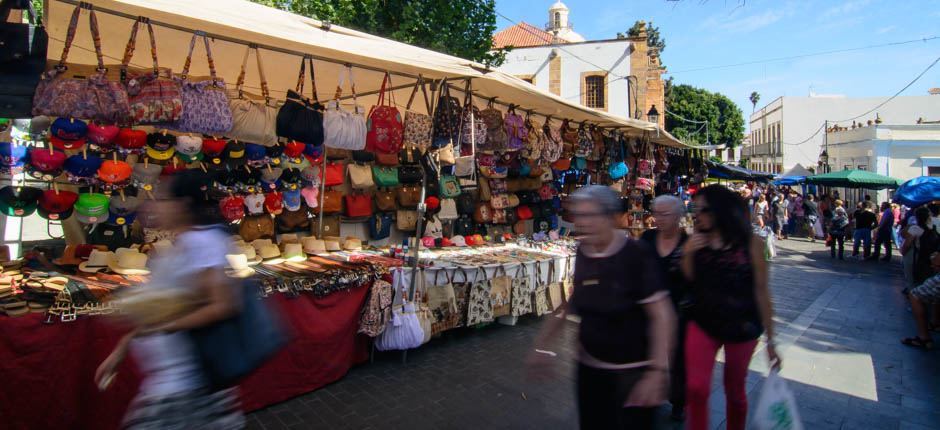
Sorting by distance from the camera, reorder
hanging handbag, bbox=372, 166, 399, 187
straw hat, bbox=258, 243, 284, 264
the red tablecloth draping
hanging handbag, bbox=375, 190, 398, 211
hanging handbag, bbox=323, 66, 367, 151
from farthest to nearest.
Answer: hanging handbag, bbox=375, 190, 398, 211 < hanging handbag, bbox=372, 166, 399, 187 < straw hat, bbox=258, 243, 284, 264 < hanging handbag, bbox=323, 66, 367, 151 < the red tablecloth draping

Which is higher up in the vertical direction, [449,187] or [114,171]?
[114,171]

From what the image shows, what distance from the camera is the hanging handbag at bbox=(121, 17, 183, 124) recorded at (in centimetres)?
339

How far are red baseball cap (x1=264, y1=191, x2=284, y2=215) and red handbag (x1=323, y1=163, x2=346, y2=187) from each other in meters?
0.57

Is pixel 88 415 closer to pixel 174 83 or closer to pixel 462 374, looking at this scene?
pixel 174 83

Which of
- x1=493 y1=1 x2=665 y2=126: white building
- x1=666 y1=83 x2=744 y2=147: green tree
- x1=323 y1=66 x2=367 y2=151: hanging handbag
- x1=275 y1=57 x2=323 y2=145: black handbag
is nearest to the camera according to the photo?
x1=275 y1=57 x2=323 y2=145: black handbag

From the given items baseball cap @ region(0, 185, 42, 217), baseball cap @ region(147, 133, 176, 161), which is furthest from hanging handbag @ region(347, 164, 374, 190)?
baseball cap @ region(0, 185, 42, 217)

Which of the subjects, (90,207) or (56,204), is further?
(90,207)

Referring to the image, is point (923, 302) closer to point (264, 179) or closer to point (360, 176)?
point (360, 176)

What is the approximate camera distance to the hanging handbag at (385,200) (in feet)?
21.3

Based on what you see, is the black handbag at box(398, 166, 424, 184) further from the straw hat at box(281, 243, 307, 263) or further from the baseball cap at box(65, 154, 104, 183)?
the baseball cap at box(65, 154, 104, 183)

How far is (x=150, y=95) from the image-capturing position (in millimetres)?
3418

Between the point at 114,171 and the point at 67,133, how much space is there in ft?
1.68

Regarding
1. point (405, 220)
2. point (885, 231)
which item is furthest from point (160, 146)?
point (885, 231)

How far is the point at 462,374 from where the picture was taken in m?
4.66
